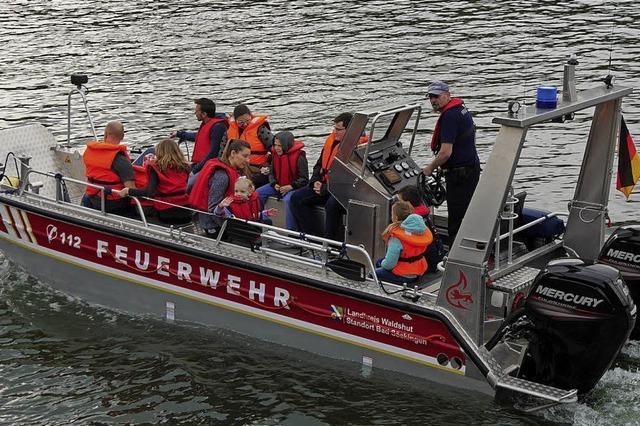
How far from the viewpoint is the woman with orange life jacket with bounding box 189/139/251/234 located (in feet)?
32.9

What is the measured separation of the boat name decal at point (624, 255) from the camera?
29.9 feet

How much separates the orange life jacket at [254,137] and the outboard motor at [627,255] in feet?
13.5

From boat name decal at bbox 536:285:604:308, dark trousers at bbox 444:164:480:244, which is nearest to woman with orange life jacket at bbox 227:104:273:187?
dark trousers at bbox 444:164:480:244

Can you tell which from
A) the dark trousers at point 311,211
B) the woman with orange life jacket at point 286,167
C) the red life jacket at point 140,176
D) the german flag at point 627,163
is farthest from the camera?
the red life jacket at point 140,176

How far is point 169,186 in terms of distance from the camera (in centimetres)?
1052

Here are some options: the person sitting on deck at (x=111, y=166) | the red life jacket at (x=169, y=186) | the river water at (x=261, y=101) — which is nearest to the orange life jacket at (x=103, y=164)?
the person sitting on deck at (x=111, y=166)

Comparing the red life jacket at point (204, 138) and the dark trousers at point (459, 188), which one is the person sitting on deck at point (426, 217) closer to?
the dark trousers at point (459, 188)

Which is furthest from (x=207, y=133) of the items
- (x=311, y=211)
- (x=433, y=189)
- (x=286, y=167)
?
(x=433, y=189)

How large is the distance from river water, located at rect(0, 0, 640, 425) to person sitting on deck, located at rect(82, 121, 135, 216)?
1260 millimetres

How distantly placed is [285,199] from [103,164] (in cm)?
193

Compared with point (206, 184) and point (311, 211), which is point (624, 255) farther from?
point (206, 184)

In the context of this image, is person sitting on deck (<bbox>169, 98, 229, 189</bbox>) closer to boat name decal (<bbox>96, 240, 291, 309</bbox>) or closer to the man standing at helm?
boat name decal (<bbox>96, 240, 291, 309</bbox>)

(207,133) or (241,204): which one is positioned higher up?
(207,133)

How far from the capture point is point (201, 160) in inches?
457
